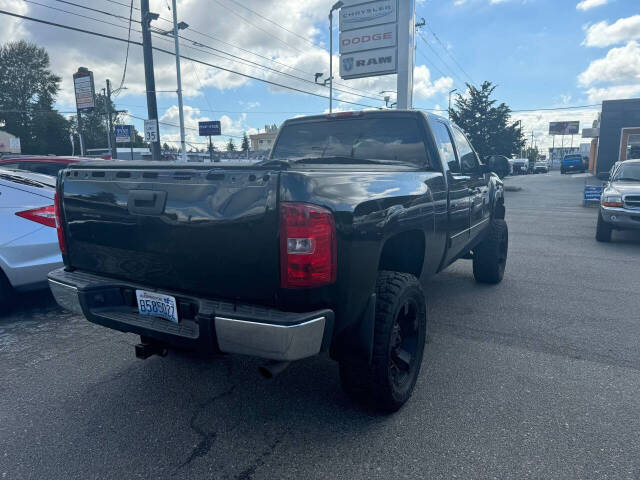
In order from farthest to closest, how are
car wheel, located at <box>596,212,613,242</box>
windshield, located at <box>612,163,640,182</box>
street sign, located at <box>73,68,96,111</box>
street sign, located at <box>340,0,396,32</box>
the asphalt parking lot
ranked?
1. street sign, located at <box>73,68,96,111</box>
2. street sign, located at <box>340,0,396,32</box>
3. windshield, located at <box>612,163,640,182</box>
4. car wheel, located at <box>596,212,613,242</box>
5. the asphalt parking lot

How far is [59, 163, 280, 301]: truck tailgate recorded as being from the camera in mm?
2143

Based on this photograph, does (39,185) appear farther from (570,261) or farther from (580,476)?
(570,261)

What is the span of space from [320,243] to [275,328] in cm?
43

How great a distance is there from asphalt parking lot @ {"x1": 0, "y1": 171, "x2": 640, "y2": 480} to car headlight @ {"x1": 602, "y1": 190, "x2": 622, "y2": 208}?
14.1 feet

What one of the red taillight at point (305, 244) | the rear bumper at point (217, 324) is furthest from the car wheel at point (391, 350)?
the red taillight at point (305, 244)

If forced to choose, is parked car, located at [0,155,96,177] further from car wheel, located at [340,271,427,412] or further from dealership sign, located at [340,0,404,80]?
dealership sign, located at [340,0,404,80]

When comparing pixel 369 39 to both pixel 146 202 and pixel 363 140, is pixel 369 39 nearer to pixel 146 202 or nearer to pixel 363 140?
pixel 363 140

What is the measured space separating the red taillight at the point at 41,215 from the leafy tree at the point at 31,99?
7097 cm

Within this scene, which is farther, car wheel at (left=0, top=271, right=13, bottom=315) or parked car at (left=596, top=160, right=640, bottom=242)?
parked car at (left=596, top=160, right=640, bottom=242)

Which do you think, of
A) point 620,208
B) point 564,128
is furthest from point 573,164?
point 564,128

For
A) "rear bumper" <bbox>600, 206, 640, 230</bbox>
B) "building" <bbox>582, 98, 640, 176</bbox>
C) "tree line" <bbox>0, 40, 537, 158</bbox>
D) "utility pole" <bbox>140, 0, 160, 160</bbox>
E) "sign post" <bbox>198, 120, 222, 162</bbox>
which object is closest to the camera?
"rear bumper" <bbox>600, 206, 640, 230</bbox>

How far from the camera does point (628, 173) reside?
913 centimetres

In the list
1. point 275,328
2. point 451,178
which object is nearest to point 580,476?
point 275,328

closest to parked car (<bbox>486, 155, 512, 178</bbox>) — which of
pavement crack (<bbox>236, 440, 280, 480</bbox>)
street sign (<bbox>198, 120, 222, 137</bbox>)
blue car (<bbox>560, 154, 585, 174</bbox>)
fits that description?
pavement crack (<bbox>236, 440, 280, 480</bbox>)
